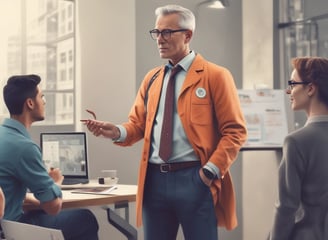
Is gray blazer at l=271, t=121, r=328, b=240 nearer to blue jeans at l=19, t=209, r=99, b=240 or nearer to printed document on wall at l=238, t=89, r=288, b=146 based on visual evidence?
blue jeans at l=19, t=209, r=99, b=240

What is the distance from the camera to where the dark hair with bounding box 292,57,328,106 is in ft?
6.00

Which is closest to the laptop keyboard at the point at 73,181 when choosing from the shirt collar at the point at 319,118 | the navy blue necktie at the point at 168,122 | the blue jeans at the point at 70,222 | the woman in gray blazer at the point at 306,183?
the blue jeans at the point at 70,222

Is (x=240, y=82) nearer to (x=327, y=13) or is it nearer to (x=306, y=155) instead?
(x=327, y=13)

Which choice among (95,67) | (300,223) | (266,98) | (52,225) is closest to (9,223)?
(52,225)

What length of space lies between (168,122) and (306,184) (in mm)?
835

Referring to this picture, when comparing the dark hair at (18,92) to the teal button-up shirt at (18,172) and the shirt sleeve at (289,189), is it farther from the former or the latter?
the shirt sleeve at (289,189)

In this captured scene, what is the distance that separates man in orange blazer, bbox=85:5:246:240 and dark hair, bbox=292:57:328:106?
0.59m

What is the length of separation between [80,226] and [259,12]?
2.85 meters

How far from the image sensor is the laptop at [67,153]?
3.56 metres

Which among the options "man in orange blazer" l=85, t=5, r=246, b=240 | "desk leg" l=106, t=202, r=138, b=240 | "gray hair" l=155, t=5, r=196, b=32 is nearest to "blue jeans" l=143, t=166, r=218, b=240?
"man in orange blazer" l=85, t=5, r=246, b=240

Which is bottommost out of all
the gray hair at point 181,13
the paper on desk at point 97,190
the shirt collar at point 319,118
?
the paper on desk at point 97,190

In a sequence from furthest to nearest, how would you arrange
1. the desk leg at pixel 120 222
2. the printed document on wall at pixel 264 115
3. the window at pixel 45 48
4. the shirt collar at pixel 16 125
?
the printed document on wall at pixel 264 115, the window at pixel 45 48, the desk leg at pixel 120 222, the shirt collar at pixel 16 125

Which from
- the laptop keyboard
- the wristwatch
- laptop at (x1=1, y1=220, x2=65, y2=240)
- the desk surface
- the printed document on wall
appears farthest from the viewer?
the printed document on wall

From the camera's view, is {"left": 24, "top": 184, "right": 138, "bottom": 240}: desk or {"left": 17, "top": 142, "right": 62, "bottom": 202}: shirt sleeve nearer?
{"left": 17, "top": 142, "right": 62, "bottom": 202}: shirt sleeve
